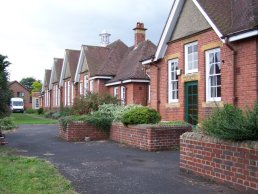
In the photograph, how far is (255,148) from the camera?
613cm

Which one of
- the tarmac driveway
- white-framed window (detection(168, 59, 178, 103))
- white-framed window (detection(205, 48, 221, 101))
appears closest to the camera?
the tarmac driveway

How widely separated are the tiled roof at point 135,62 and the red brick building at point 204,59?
7.12m

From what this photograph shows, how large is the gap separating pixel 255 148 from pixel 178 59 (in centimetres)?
1145

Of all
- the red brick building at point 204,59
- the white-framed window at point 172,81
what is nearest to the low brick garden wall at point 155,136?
the red brick building at point 204,59

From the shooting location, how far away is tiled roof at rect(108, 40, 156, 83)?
26.7m

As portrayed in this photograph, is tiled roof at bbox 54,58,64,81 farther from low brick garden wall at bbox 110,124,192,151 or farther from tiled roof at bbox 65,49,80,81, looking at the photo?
low brick garden wall at bbox 110,124,192,151

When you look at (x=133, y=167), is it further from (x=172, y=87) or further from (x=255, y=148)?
(x=172, y=87)

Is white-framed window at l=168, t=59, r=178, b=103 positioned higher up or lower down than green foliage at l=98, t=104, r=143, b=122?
higher up

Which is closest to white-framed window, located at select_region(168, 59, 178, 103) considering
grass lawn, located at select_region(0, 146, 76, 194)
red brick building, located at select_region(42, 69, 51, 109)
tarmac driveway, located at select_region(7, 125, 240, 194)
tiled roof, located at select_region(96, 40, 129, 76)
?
tarmac driveway, located at select_region(7, 125, 240, 194)

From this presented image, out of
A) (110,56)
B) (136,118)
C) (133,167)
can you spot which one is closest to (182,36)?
(136,118)

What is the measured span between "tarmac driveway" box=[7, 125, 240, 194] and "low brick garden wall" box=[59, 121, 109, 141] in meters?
3.07

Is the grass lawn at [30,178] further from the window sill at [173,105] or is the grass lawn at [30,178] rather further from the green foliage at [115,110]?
the window sill at [173,105]

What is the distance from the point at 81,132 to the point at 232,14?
27.6 feet

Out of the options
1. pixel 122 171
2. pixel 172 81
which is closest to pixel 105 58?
pixel 172 81
